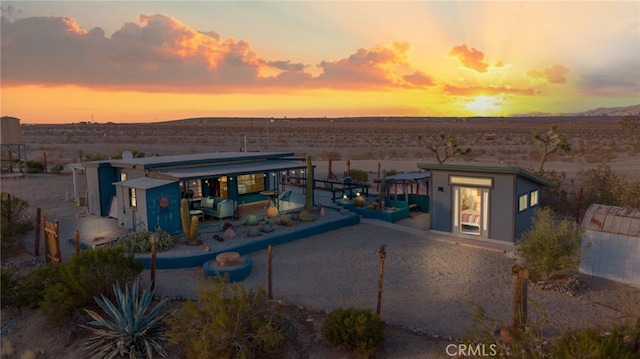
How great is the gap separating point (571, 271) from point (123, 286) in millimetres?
10863

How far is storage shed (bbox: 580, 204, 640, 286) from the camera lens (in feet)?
39.7

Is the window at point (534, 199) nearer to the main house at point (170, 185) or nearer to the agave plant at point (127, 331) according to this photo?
the main house at point (170, 185)

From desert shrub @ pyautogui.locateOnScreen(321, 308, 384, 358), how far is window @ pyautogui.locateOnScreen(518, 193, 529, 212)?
920 centimetres

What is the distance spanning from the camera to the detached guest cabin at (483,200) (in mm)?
15664

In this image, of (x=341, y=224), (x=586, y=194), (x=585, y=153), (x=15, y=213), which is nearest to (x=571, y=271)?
(x=341, y=224)

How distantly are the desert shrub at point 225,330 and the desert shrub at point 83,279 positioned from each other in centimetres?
254


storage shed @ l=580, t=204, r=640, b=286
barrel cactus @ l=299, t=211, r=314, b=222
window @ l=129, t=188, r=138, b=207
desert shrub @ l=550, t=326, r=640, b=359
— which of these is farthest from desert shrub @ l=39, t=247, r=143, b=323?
storage shed @ l=580, t=204, r=640, b=286

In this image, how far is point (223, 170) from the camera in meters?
18.3

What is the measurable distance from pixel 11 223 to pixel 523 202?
18.0 metres

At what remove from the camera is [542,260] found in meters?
11.7

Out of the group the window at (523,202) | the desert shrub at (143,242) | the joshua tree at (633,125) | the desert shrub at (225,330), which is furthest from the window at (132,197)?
the joshua tree at (633,125)

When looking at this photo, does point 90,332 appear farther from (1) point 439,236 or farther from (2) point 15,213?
(1) point 439,236

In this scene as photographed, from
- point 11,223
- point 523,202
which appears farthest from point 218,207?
point 523,202

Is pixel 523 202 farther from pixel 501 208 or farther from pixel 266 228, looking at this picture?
pixel 266 228
